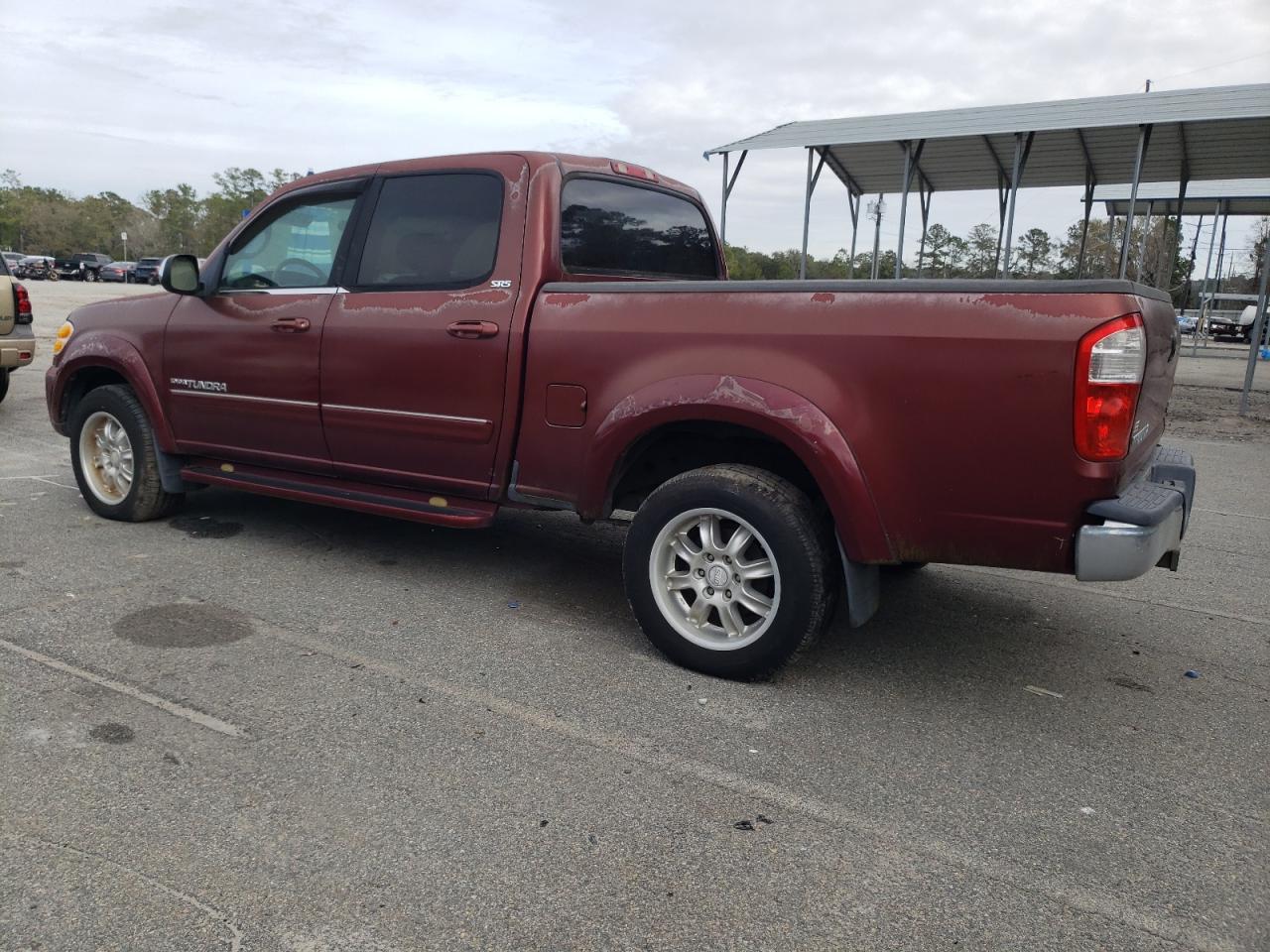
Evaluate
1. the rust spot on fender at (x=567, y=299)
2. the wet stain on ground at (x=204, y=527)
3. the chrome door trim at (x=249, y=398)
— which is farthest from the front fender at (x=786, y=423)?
the wet stain on ground at (x=204, y=527)

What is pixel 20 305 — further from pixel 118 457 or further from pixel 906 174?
pixel 906 174

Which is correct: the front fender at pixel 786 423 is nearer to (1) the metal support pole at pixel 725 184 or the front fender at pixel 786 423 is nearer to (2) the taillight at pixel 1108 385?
(2) the taillight at pixel 1108 385

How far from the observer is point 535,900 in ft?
7.50

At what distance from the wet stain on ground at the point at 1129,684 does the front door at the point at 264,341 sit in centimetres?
358

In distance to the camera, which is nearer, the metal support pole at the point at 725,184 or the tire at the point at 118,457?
the tire at the point at 118,457

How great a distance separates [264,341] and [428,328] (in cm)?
108

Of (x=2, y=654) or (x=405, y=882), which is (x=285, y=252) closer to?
(x=2, y=654)

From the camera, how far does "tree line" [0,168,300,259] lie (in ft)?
309

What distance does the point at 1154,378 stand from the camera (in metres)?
3.32

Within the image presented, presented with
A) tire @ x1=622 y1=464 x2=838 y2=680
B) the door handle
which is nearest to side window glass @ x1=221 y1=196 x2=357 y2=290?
the door handle

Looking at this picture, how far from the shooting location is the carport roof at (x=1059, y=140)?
1238 cm

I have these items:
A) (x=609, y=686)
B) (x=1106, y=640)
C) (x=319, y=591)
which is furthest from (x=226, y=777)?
(x=1106, y=640)

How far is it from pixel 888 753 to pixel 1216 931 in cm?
101

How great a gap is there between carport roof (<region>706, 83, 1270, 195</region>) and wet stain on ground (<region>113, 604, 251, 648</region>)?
1248cm
